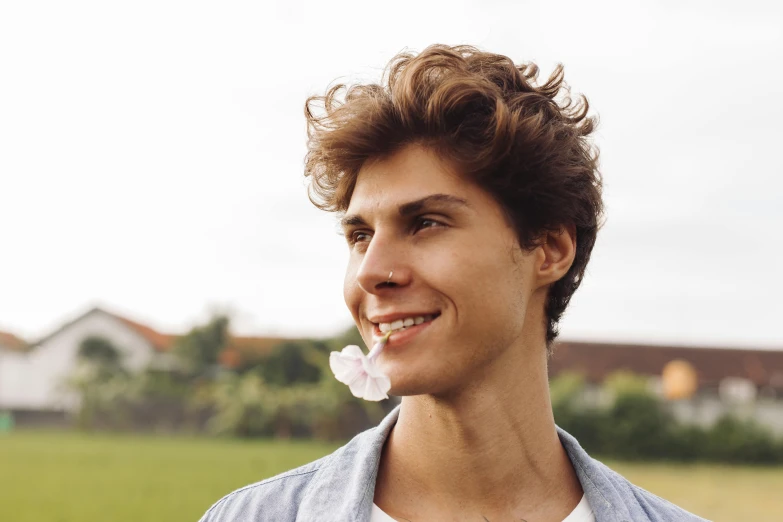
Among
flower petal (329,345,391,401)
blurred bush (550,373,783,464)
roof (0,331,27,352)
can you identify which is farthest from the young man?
roof (0,331,27,352)

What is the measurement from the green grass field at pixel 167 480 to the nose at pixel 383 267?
13318 millimetres

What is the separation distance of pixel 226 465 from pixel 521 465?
22610 millimetres

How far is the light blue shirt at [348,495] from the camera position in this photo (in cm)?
277

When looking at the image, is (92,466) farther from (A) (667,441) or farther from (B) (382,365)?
(B) (382,365)

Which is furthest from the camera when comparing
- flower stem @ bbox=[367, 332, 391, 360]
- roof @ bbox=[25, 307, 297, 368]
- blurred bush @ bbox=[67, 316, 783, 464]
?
roof @ bbox=[25, 307, 297, 368]

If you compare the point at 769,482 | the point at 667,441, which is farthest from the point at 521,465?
the point at 667,441

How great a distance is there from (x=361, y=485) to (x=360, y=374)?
45 centimetres

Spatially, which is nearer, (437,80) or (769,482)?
(437,80)

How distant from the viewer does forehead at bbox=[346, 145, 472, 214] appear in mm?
2793

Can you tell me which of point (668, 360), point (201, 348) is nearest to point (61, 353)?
point (201, 348)

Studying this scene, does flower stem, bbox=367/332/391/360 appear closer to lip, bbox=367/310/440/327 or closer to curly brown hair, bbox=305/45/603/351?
lip, bbox=367/310/440/327

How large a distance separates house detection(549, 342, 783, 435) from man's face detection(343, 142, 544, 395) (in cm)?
3885

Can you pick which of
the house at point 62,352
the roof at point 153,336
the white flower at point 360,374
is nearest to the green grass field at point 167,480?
the white flower at point 360,374

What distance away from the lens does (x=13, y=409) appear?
5434cm
